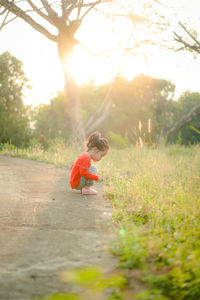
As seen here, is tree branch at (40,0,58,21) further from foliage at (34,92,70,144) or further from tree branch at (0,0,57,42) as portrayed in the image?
foliage at (34,92,70,144)

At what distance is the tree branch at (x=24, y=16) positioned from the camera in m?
10.4

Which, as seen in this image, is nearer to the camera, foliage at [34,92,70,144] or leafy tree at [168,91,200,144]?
leafy tree at [168,91,200,144]

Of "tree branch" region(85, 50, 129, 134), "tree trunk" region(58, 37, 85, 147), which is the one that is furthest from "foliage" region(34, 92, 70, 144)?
"tree trunk" region(58, 37, 85, 147)

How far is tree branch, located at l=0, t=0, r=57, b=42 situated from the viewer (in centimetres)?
1036

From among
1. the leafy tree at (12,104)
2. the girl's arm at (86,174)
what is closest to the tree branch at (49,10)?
the leafy tree at (12,104)

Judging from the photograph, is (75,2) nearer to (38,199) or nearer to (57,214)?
(38,199)

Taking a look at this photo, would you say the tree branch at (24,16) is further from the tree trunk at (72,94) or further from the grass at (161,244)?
the grass at (161,244)

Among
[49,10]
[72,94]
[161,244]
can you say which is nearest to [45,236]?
[161,244]

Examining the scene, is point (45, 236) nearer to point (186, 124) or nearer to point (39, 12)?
point (39, 12)

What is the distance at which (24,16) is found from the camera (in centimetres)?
1052

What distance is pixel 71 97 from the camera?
11.4m

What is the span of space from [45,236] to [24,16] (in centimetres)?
949

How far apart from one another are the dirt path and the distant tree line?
6.90 metres

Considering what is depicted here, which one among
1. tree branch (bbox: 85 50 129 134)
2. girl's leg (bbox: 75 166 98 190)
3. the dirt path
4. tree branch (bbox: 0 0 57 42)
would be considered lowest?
the dirt path
